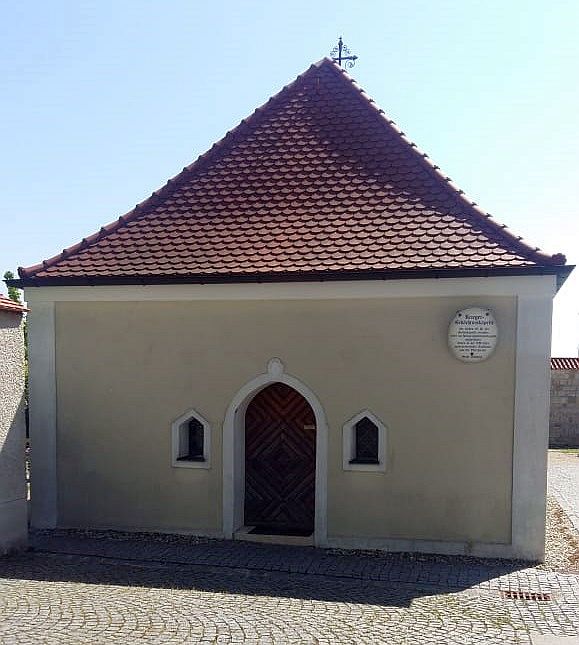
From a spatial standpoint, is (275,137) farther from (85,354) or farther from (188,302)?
(85,354)

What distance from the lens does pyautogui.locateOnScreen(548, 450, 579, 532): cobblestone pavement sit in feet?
39.5

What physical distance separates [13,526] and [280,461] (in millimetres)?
3419

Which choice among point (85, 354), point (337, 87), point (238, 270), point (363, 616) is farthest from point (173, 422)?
point (337, 87)

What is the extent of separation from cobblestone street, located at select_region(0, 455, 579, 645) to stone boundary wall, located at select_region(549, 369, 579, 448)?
1656cm

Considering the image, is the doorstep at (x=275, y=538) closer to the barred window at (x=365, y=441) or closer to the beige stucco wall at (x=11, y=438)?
the barred window at (x=365, y=441)

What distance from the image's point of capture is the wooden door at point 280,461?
9.30 metres

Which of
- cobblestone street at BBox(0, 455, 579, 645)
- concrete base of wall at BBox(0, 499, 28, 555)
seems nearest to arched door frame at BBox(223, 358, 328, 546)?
cobblestone street at BBox(0, 455, 579, 645)

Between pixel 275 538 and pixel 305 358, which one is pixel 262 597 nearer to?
pixel 275 538

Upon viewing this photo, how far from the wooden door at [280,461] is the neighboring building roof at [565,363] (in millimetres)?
16317

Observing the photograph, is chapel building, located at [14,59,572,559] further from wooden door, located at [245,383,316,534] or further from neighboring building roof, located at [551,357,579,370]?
neighboring building roof, located at [551,357,579,370]

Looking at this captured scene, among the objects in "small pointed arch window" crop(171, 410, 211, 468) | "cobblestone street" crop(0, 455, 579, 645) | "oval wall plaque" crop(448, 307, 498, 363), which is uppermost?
"oval wall plaque" crop(448, 307, 498, 363)

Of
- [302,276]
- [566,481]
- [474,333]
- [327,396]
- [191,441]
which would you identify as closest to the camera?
[474,333]

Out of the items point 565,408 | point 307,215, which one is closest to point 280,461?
point 307,215

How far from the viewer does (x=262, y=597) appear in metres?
6.77
